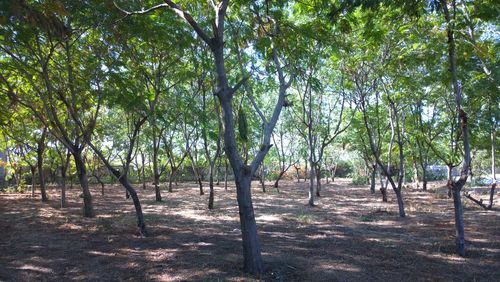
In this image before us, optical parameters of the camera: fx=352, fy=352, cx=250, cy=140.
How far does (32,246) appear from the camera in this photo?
25.0 ft

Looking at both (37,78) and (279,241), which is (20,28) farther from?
(279,241)

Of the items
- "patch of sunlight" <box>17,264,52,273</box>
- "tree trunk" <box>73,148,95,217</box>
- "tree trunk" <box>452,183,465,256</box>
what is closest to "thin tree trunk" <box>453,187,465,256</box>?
"tree trunk" <box>452,183,465,256</box>

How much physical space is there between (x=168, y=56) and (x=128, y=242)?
5.68 metres

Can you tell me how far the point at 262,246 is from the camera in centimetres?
729

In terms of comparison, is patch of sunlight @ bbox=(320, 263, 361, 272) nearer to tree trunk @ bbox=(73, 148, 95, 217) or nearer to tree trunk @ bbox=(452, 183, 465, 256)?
tree trunk @ bbox=(452, 183, 465, 256)

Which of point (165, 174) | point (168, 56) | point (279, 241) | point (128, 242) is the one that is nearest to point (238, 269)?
point (279, 241)

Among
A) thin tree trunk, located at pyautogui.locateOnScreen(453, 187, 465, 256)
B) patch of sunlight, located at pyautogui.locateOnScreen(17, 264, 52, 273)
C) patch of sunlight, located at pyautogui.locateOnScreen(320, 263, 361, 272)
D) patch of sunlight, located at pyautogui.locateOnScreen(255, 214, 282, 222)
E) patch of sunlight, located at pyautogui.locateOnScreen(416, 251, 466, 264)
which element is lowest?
patch of sunlight, located at pyautogui.locateOnScreen(17, 264, 52, 273)

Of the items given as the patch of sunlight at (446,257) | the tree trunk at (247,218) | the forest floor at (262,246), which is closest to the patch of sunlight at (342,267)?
the forest floor at (262,246)

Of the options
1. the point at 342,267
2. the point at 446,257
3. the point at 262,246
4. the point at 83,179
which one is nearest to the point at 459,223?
the point at 446,257

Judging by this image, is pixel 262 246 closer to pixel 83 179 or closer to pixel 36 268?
pixel 36 268

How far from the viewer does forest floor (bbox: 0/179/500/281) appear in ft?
18.5

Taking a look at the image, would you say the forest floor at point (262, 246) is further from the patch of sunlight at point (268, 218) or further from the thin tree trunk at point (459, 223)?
the thin tree trunk at point (459, 223)

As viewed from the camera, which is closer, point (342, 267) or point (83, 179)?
point (342, 267)

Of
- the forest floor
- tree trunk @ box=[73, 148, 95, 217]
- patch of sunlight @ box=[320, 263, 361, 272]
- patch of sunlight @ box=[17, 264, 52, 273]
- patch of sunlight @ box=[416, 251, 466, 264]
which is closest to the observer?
the forest floor
